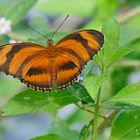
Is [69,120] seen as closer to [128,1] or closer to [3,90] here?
[3,90]

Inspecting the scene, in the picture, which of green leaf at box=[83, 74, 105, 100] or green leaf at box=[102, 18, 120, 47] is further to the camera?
green leaf at box=[102, 18, 120, 47]

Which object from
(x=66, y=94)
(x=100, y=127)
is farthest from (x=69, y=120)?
(x=66, y=94)

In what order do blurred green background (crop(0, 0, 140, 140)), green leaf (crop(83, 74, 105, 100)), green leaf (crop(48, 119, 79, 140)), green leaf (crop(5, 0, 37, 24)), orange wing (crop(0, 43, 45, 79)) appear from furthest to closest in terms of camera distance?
blurred green background (crop(0, 0, 140, 140)) < green leaf (crop(5, 0, 37, 24)) < green leaf (crop(48, 119, 79, 140)) < orange wing (crop(0, 43, 45, 79)) < green leaf (crop(83, 74, 105, 100))

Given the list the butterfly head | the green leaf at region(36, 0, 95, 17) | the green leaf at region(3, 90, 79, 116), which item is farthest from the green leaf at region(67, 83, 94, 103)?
the green leaf at region(36, 0, 95, 17)

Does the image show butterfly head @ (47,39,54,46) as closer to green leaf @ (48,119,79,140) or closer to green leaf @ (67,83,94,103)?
green leaf @ (67,83,94,103)

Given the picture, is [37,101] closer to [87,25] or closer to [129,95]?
[129,95]

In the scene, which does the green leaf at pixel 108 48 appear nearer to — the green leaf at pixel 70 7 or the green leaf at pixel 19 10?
the green leaf at pixel 19 10

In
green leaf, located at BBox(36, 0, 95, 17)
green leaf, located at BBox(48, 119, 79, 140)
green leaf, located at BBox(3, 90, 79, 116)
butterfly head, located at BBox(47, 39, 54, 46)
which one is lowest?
green leaf, located at BBox(48, 119, 79, 140)

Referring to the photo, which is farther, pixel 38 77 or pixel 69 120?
pixel 69 120
